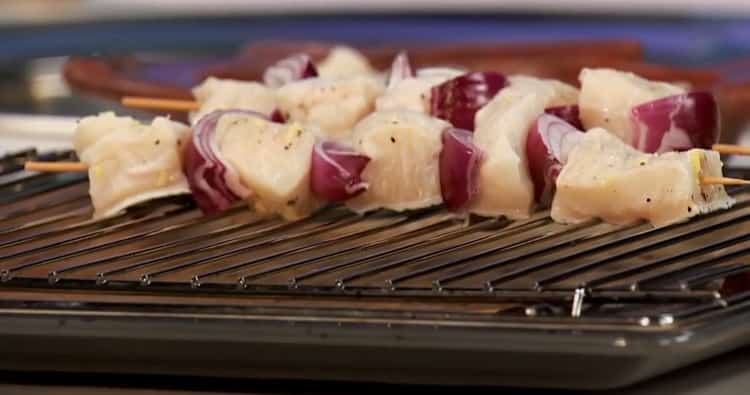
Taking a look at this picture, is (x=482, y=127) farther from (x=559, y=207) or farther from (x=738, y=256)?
(x=738, y=256)

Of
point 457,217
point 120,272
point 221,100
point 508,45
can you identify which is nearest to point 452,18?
point 508,45

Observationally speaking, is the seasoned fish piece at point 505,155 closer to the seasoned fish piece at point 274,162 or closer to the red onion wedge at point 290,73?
the seasoned fish piece at point 274,162

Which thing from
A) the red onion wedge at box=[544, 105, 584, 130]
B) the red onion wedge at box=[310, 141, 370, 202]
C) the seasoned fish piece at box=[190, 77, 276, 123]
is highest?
the red onion wedge at box=[544, 105, 584, 130]

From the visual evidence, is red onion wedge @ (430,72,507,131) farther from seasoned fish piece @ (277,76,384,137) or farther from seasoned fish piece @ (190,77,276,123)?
seasoned fish piece @ (190,77,276,123)

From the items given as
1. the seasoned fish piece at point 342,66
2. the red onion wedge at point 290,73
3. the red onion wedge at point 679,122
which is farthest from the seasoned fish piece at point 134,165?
the red onion wedge at point 679,122

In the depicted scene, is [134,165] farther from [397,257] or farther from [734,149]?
[734,149]

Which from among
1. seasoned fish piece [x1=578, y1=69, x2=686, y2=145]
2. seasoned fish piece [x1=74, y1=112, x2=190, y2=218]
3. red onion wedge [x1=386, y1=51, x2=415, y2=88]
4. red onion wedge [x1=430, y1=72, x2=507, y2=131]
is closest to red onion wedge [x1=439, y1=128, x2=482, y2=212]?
red onion wedge [x1=430, y1=72, x2=507, y2=131]

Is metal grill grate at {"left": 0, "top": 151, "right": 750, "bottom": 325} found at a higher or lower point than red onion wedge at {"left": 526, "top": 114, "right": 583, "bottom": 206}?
lower
